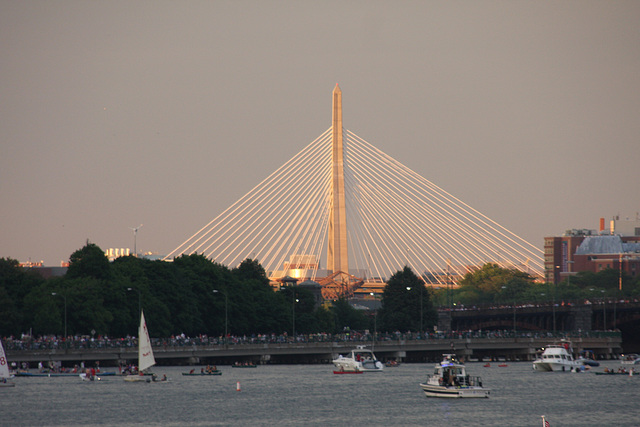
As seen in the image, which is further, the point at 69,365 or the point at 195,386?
the point at 69,365

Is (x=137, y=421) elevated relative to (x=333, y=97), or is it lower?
lower

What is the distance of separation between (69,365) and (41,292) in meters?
7.67

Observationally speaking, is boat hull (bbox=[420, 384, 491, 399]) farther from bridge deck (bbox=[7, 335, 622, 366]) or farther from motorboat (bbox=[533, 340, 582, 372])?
motorboat (bbox=[533, 340, 582, 372])

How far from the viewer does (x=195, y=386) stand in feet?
336

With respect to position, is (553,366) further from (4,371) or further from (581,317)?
(4,371)

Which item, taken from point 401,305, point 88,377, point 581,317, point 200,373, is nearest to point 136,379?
point 88,377

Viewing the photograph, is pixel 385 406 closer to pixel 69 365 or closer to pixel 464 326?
pixel 69 365

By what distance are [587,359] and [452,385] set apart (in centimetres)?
5094

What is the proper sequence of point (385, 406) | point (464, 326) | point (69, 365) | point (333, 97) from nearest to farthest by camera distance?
1. point (385, 406)
2. point (69, 365)
3. point (464, 326)
4. point (333, 97)

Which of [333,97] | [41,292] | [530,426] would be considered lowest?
[530,426]

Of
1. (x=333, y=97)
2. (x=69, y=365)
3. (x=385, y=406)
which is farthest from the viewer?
(x=333, y=97)

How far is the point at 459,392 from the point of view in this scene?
303 ft

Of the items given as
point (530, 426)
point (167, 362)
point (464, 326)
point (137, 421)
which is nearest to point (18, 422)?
point (137, 421)

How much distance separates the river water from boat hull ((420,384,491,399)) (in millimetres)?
520
